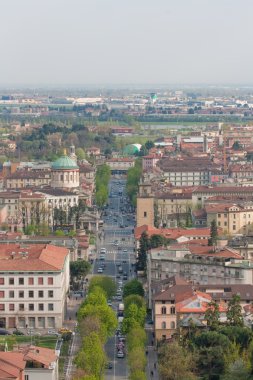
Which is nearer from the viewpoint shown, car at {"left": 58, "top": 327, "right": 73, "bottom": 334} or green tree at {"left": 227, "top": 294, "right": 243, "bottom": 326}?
green tree at {"left": 227, "top": 294, "right": 243, "bottom": 326}

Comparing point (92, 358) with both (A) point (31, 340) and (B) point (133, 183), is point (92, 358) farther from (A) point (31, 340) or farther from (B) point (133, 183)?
(B) point (133, 183)

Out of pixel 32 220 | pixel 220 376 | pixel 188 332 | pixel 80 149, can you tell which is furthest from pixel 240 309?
pixel 80 149

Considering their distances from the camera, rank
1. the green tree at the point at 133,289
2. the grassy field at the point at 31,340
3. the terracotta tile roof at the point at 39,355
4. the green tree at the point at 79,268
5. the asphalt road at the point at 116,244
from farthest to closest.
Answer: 1. the green tree at the point at 79,268
2. the green tree at the point at 133,289
3. the grassy field at the point at 31,340
4. the asphalt road at the point at 116,244
5. the terracotta tile roof at the point at 39,355

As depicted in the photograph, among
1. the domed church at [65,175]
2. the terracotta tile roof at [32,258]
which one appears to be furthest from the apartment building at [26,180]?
the terracotta tile roof at [32,258]

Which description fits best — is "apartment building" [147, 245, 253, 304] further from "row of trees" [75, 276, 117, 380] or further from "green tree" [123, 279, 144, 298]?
"row of trees" [75, 276, 117, 380]

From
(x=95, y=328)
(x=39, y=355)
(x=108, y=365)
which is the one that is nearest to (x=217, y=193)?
(x=95, y=328)

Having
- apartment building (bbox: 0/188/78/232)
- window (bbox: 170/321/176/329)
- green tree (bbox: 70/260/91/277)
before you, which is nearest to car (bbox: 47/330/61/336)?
window (bbox: 170/321/176/329)

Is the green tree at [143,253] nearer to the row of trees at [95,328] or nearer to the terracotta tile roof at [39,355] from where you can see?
the row of trees at [95,328]
